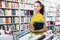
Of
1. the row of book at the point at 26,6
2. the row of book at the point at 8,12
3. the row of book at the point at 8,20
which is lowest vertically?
the row of book at the point at 8,20

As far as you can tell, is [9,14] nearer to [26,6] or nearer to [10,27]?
[10,27]

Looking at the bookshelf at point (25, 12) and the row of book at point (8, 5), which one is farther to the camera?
the bookshelf at point (25, 12)

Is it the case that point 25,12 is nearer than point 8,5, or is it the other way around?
point 8,5

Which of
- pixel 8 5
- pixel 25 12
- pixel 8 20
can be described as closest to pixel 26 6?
pixel 25 12

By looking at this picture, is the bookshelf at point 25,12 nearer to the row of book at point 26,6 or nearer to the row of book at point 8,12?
the row of book at point 26,6

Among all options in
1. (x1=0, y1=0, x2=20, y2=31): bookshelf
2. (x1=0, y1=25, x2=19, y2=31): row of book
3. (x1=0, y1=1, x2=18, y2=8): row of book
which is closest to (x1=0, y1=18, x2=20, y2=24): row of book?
(x1=0, y1=0, x2=20, y2=31): bookshelf

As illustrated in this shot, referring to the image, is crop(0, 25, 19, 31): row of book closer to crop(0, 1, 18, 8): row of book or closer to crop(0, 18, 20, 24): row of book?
crop(0, 18, 20, 24): row of book

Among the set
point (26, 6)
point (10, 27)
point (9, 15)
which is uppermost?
point (26, 6)

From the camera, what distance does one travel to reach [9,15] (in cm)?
437

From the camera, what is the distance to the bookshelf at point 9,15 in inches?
167

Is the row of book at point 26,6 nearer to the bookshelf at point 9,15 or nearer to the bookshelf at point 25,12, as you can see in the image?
the bookshelf at point 25,12

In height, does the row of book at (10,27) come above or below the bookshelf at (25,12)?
below

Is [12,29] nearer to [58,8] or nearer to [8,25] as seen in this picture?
[8,25]

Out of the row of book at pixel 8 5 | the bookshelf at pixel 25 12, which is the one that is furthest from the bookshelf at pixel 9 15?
the bookshelf at pixel 25 12
